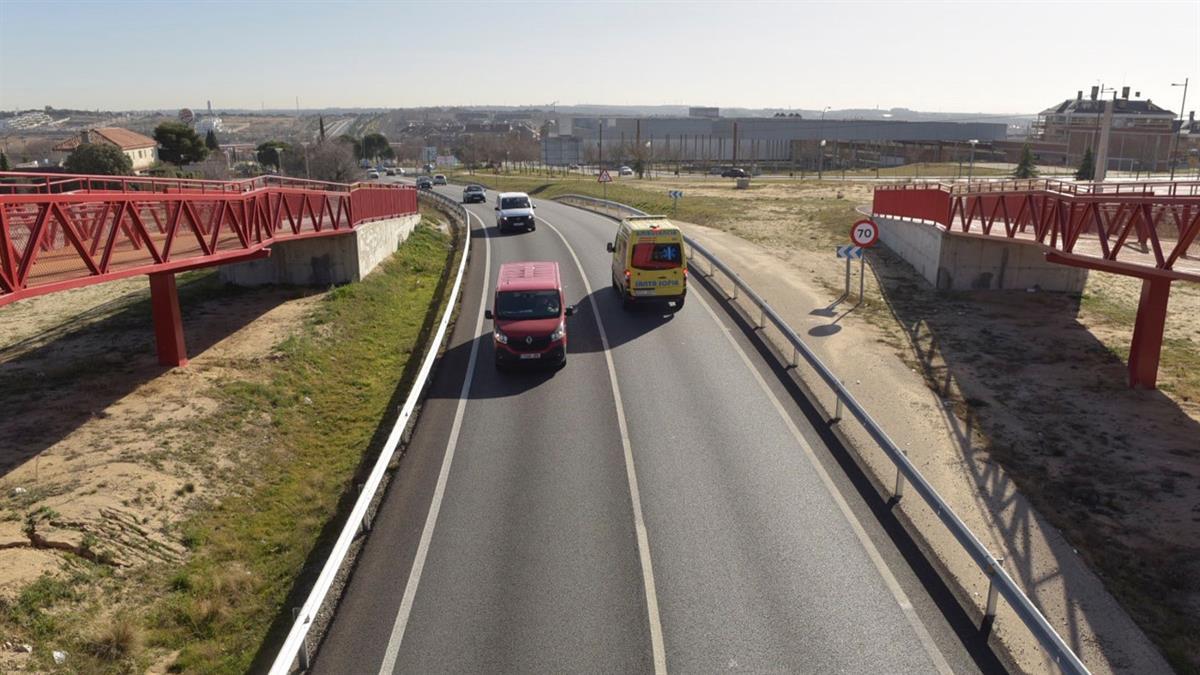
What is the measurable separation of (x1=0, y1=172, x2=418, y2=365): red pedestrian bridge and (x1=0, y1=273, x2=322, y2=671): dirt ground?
5.70 ft

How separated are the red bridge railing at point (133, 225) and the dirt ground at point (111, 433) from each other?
2490mm

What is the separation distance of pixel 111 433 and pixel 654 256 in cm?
1388

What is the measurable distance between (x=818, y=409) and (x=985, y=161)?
411 feet

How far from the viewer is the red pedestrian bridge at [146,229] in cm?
1266

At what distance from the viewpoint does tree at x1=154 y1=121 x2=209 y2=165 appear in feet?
241

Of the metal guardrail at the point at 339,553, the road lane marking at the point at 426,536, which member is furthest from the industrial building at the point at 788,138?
the metal guardrail at the point at 339,553

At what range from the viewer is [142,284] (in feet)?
98.6

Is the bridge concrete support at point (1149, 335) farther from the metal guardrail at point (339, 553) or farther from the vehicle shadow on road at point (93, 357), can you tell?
the vehicle shadow on road at point (93, 357)

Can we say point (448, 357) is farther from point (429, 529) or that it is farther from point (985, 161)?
point (985, 161)

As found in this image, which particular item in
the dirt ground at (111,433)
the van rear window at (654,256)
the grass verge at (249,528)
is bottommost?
the grass verge at (249,528)

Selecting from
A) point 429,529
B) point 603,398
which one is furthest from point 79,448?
point 603,398

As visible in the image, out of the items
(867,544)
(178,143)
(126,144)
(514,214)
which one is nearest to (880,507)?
(867,544)

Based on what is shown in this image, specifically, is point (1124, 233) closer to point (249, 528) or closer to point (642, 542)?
point (642, 542)

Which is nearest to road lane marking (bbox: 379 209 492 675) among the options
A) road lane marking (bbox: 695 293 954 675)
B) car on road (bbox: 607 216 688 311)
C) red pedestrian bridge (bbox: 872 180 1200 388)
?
car on road (bbox: 607 216 688 311)
